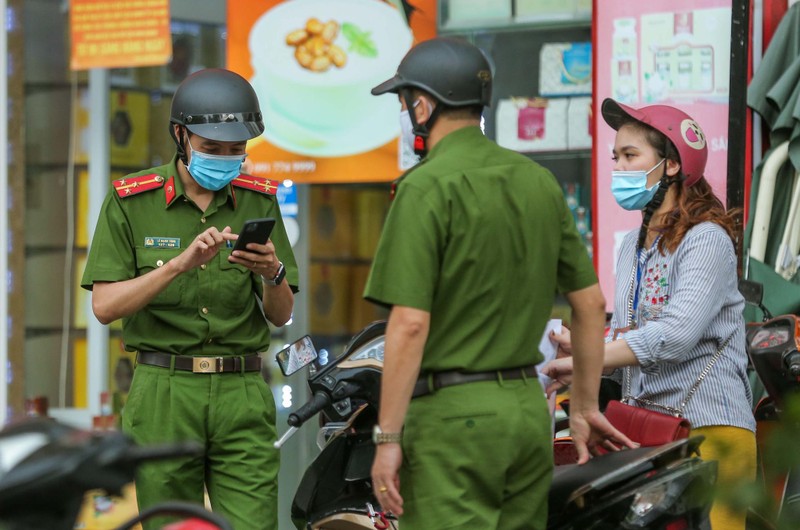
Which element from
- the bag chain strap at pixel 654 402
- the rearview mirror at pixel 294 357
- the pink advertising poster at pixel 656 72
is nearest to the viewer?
the rearview mirror at pixel 294 357

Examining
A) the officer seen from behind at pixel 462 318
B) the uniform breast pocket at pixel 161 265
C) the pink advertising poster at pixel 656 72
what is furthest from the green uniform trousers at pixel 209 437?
the pink advertising poster at pixel 656 72

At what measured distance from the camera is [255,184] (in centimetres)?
399

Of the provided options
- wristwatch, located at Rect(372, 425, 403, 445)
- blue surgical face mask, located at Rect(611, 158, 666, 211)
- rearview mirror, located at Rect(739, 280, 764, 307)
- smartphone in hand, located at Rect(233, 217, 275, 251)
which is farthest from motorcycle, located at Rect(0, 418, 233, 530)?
rearview mirror, located at Rect(739, 280, 764, 307)

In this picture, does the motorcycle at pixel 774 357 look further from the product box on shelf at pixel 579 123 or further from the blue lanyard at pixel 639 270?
the product box on shelf at pixel 579 123

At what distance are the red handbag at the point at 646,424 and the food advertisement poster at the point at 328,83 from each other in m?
2.94

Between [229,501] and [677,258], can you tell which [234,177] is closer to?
[229,501]

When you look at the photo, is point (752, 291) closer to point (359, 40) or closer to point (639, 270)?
point (639, 270)

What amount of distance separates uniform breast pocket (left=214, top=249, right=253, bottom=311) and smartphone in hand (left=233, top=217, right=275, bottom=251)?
234mm

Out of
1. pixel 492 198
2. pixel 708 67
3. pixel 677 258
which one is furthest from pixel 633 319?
pixel 708 67

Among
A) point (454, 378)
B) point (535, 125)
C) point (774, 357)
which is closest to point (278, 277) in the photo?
point (454, 378)

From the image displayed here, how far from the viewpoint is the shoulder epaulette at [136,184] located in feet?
12.4

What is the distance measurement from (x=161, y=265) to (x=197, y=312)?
0.61 feet

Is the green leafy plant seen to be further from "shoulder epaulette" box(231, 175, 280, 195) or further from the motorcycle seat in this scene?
the motorcycle seat

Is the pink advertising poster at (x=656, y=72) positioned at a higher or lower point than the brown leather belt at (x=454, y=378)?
higher
